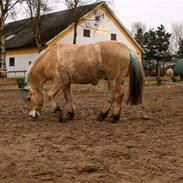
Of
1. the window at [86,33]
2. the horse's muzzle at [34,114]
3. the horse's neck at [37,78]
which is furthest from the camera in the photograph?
the window at [86,33]

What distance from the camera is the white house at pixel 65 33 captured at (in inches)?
1474

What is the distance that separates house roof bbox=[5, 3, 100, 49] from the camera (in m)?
37.7

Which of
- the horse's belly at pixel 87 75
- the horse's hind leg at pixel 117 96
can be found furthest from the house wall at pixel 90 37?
the horse's hind leg at pixel 117 96

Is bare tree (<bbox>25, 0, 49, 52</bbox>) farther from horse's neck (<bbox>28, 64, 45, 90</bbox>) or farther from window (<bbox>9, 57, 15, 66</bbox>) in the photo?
horse's neck (<bbox>28, 64, 45, 90</bbox>)

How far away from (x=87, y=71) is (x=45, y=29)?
33055 mm

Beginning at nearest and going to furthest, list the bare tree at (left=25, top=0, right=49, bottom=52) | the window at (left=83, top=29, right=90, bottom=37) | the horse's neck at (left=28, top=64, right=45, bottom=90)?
the horse's neck at (left=28, top=64, right=45, bottom=90) < the bare tree at (left=25, top=0, right=49, bottom=52) < the window at (left=83, top=29, right=90, bottom=37)

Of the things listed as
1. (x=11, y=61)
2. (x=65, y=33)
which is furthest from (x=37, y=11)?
(x=11, y=61)

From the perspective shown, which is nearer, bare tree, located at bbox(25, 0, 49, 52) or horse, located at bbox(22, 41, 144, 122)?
horse, located at bbox(22, 41, 144, 122)

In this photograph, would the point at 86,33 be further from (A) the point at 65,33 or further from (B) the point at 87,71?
(B) the point at 87,71

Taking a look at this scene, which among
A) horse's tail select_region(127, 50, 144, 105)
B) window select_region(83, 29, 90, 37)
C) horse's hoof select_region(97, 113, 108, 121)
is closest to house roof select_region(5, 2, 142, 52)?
window select_region(83, 29, 90, 37)

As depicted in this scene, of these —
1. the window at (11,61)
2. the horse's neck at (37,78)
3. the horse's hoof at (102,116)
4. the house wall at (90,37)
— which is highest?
the house wall at (90,37)

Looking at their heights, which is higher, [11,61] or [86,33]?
[86,33]

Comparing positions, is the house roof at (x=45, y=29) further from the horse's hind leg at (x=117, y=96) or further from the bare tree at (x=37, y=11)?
the horse's hind leg at (x=117, y=96)

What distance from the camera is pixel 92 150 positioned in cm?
505
